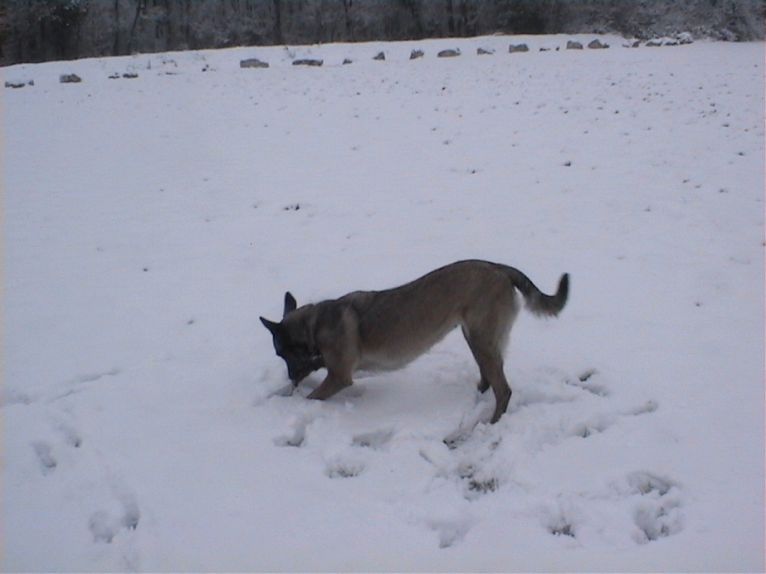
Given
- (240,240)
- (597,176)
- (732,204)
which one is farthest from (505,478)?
(597,176)

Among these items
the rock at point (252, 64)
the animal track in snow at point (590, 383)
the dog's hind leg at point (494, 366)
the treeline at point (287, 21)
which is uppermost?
the treeline at point (287, 21)

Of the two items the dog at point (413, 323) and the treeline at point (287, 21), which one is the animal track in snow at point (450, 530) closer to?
the dog at point (413, 323)

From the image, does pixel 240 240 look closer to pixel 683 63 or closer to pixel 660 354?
pixel 660 354

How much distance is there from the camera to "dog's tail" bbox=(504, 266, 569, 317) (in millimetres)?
4148

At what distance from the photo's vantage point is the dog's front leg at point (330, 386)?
14.4 ft

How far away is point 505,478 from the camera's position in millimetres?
3586

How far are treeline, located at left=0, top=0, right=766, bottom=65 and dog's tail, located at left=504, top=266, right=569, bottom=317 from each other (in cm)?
2484

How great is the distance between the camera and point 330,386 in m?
4.40

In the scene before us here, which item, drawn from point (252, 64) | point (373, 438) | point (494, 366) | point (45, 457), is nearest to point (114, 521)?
point (45, 457)

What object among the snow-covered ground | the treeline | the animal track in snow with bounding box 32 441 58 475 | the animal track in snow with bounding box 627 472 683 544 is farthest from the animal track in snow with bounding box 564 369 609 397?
the treeline

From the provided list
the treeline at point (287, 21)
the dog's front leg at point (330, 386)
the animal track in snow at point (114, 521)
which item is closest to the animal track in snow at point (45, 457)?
the animal track in snow at point (114, 521)

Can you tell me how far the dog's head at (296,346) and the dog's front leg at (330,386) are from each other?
17 centimetres

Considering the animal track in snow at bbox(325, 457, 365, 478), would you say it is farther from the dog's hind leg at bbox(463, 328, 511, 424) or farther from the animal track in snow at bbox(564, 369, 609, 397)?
the animal track in snow at bbox(564, 369, 609, 397)

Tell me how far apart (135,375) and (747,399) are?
460cm
